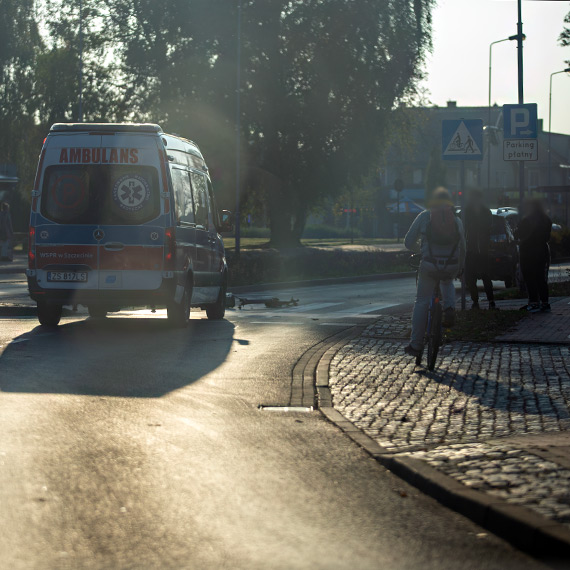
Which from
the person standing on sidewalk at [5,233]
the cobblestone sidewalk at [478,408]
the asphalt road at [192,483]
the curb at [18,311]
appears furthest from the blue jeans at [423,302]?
the person standing on sidewalk at [5,233]

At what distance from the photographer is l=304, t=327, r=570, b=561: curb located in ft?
15.6

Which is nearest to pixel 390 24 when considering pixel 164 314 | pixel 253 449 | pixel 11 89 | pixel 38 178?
pixel 11 89

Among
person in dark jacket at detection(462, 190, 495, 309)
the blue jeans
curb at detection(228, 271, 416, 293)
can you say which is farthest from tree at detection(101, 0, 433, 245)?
the blue jeans

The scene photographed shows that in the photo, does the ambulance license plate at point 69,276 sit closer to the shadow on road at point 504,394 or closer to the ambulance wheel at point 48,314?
the ambulance wheel at point 48,314

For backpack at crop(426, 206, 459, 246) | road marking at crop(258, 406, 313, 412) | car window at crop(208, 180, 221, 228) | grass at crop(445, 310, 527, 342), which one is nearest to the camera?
road marking at crop(258, 406, 313, 412)

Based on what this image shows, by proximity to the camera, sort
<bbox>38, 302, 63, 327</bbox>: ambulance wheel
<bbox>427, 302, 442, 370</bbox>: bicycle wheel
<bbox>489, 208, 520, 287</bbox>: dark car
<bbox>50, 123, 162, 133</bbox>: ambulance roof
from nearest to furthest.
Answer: <bbox>427, 302, 442, 370</bbox>: bicycle wheel
<bbox>50, 123, 162, 133</bbox>: ambulance roof
<bbox>38, 302, 63, 327</bbox>: ambulance wheel
<bbox>489, 208, 520, 287</bbox>: dark car

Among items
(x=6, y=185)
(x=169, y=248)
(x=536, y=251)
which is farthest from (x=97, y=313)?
(x=6, y=185)

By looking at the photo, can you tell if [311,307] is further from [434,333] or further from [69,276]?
[434,333]

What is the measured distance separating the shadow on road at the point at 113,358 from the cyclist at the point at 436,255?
2.09 m

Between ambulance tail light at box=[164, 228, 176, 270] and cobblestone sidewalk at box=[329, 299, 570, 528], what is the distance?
2654mm

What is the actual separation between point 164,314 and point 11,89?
41.1m

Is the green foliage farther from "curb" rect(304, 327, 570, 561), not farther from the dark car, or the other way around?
"curb" rect(304, 327, 570, 561)

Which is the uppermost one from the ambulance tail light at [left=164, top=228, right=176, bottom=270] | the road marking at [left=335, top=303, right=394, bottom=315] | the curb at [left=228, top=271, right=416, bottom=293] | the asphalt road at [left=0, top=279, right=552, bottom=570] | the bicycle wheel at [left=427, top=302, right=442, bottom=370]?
the ambulance tail light at [left=164, top=228, right=176, bottom=270]

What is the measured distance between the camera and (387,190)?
4119 inches
